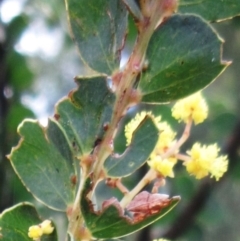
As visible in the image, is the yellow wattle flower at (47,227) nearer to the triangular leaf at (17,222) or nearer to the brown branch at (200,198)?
the triangular leaf at (17,222)

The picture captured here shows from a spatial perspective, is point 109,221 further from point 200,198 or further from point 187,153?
point 200,198

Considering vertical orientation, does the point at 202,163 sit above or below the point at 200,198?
above

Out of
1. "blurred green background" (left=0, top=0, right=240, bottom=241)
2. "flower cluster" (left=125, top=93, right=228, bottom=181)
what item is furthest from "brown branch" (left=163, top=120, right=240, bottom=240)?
"flower cluster" (left=125, top=93, right=228, bottom=181)

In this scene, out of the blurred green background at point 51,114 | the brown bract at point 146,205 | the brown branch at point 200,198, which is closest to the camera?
the brown bract at point 146,205

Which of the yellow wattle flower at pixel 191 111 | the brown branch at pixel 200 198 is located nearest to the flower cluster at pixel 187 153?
the yellow wattle flower at pixel 191 111

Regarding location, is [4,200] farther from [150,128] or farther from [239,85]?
[239,85]

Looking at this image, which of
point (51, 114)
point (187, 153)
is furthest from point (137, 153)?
point (51, 114)

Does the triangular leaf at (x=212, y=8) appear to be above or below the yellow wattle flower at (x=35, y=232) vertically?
above

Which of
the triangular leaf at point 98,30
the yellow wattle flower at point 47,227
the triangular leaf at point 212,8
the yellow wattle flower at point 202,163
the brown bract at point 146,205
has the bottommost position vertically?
the yellow wattle flower at point 202,163
